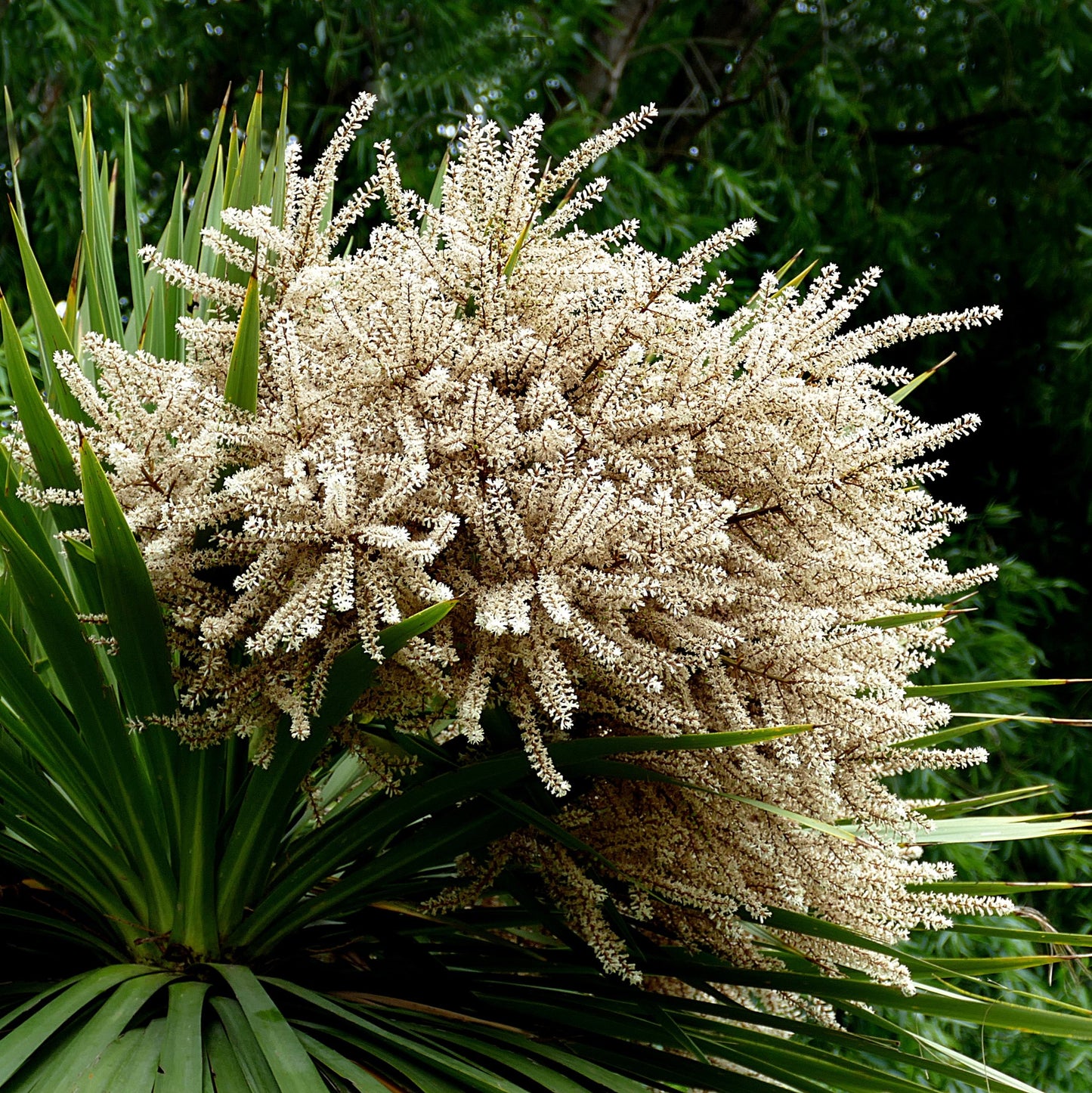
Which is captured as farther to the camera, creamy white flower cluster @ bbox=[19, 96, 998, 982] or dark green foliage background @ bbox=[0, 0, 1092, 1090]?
dark green foliage background @ bbox=[0, 0, 1092, 1090]

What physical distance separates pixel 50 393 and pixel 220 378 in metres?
0.36

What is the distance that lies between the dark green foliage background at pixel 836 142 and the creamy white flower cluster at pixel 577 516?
6.68ft

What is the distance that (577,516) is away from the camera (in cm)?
95

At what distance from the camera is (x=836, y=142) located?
4.03m

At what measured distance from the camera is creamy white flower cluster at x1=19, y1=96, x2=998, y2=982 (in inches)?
38.2

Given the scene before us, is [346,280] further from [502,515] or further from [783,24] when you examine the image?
[783,24]

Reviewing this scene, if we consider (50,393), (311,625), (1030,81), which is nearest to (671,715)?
(311,625)

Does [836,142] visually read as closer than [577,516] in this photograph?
No

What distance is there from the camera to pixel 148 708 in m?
1.12

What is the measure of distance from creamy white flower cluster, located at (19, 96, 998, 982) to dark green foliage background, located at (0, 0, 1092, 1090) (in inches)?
80.1

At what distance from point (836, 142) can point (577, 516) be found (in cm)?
349

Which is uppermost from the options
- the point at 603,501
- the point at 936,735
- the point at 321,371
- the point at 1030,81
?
the point at 1030,81

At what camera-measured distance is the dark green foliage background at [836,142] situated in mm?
3262

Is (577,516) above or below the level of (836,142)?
below
